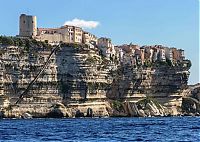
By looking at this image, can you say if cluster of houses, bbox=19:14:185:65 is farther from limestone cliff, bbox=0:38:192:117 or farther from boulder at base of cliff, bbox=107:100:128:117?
boulder at base of cliff, bbox=107:100:128:117

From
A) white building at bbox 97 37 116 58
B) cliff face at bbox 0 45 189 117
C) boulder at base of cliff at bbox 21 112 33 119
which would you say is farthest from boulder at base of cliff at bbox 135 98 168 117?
boulder at base of cliff at bbox 21 112 33 119

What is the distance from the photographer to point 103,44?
12375 cm

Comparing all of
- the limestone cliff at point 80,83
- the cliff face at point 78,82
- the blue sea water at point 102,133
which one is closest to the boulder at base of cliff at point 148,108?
the limestone cliff at point 80,83

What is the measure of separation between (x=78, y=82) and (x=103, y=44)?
22.7 meters

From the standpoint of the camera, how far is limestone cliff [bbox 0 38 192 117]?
9662cm

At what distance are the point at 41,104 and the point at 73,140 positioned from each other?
62.4 meters

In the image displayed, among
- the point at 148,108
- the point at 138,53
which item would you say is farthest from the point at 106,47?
the point at 148,108

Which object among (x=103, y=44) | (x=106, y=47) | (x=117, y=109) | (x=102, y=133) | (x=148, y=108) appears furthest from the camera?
(x=103, y=44)

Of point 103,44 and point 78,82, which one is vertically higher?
point 103,44

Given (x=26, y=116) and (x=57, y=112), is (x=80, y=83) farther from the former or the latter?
(x=26, y=116)

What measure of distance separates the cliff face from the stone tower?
12.6m

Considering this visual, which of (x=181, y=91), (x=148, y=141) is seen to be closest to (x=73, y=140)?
(x=148, y=141)

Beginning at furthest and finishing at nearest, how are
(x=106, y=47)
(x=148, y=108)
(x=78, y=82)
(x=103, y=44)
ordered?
(x=103, y=44)
(x=106, y=47)
(x=148, y=108)
(x=78, y=82)

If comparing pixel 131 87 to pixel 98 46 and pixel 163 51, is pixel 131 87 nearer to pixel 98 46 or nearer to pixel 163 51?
pixel 98 46
